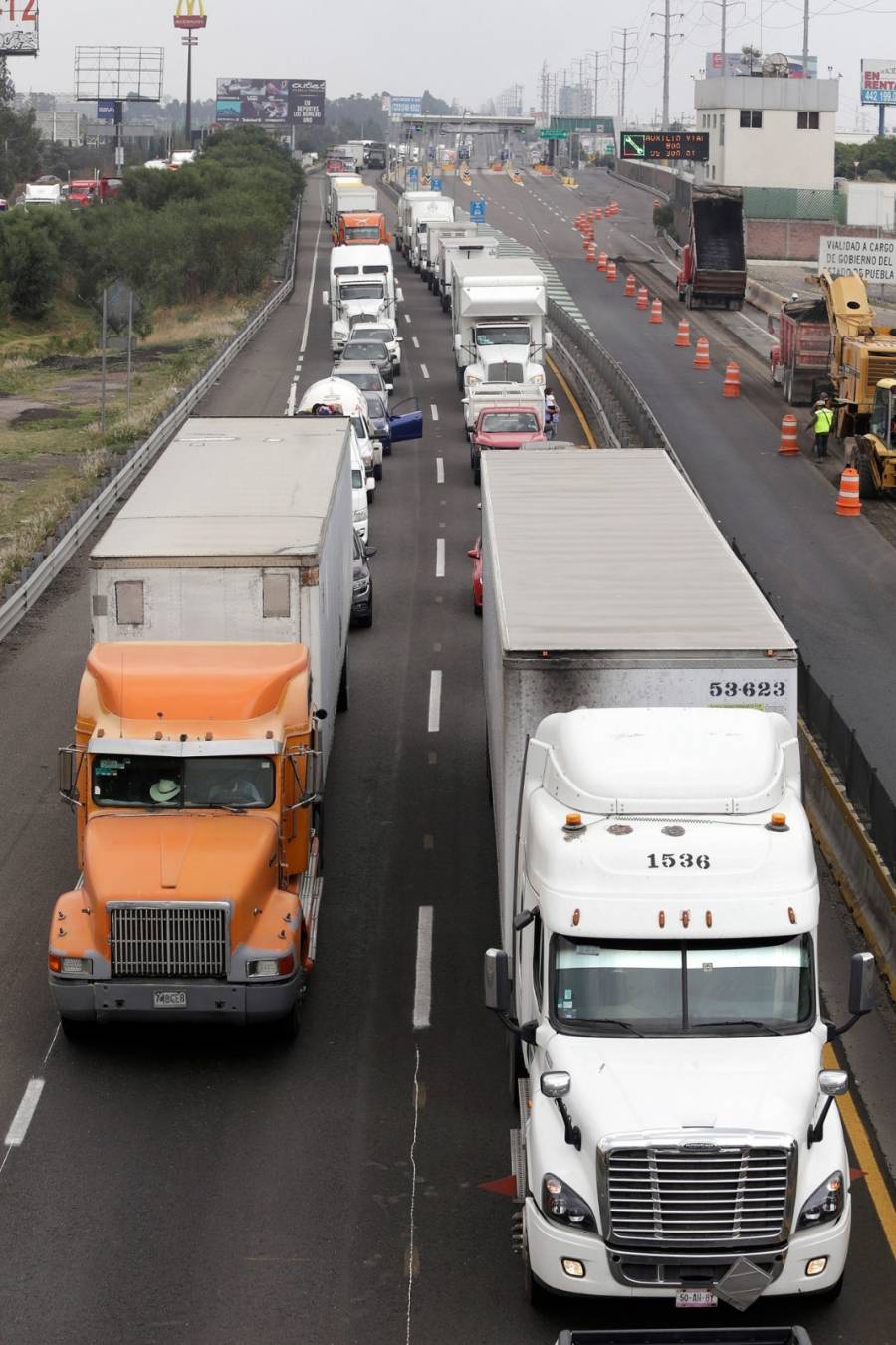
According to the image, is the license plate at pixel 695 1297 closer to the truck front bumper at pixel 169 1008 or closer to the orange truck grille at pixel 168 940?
the truck front bumper at pixel 169 1008

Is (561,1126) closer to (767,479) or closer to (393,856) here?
(393,856)

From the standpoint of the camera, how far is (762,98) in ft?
340

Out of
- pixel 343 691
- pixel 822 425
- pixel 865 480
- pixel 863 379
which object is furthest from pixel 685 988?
pixel 863 379

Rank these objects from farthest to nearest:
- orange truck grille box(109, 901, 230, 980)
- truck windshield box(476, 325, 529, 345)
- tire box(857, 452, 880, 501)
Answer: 1. truck windshield box(476, 325, 529, 345)
2. tire box(857, 452, 880, 501)
3. orange truck grille box(109, 901, 230, 980)

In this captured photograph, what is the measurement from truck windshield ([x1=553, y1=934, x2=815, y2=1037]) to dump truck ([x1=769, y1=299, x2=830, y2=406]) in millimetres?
34784

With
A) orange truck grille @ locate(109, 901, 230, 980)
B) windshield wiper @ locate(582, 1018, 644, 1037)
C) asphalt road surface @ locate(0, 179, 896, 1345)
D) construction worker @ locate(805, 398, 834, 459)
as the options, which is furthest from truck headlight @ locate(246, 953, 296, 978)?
construction worker @ locate(805, 398, 834, 459)

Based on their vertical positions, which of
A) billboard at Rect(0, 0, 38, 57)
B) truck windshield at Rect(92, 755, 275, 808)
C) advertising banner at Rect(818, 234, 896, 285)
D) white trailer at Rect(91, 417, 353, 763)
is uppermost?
billboard at Rect(0, 0, 38, 57)

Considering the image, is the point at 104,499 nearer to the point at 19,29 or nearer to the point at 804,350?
the point at 804,350

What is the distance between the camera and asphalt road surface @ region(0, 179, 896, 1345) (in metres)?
10.5

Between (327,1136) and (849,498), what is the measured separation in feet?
79.7

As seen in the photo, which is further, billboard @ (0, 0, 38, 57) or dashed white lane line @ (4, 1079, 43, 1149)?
billboard @ (0, 0, 38, 57)

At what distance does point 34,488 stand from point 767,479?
50.8 feet

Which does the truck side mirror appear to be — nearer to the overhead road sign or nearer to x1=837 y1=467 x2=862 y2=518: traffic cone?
x1=837 y1=467 x2=862 y2=518: traffic cone

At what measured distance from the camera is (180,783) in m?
14.2
